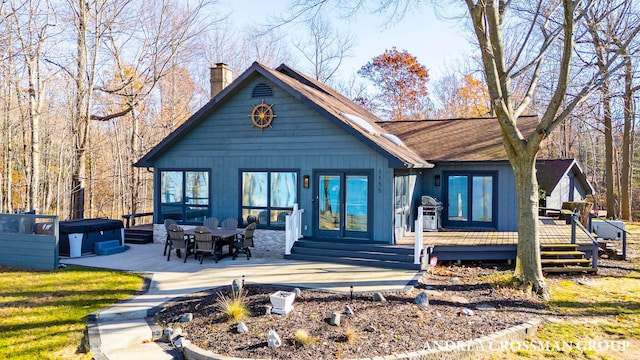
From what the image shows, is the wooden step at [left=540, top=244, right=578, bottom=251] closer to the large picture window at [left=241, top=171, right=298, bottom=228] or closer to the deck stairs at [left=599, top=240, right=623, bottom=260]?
the deck stairs at [left=599, top=240, right=623, bottom=260]

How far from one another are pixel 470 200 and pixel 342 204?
4654 mm

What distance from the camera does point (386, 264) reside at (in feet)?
31.7

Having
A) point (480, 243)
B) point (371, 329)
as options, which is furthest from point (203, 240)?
point (480, 243)

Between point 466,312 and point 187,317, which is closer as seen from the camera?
point 187,317

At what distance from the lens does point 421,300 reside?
6957 mm

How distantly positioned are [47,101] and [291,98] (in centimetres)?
1405

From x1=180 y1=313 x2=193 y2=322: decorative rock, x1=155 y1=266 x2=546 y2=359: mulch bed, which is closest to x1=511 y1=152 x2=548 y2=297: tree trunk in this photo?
x1=155 y1=266 x2=546 y2=359: mulch bed

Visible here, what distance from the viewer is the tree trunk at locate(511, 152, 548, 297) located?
8.01 m

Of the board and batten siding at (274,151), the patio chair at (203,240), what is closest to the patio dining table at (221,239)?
the patio chair at (203,240)

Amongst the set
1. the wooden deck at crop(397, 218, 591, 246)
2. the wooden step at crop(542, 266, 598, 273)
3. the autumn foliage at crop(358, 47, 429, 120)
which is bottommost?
the wooden step at crop(542, 266, 598, 273)

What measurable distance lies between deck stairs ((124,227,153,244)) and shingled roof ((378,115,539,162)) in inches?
355

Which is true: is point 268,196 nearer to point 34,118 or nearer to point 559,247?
point 559,247

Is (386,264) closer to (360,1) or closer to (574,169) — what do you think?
(360,1)

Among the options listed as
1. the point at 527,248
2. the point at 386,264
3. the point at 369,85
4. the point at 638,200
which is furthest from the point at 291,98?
the point at 638,200
